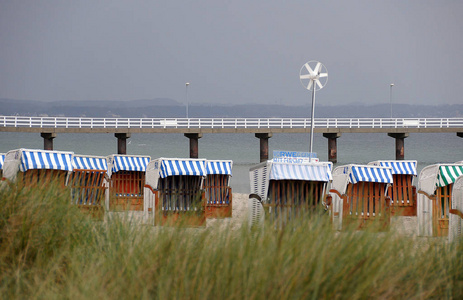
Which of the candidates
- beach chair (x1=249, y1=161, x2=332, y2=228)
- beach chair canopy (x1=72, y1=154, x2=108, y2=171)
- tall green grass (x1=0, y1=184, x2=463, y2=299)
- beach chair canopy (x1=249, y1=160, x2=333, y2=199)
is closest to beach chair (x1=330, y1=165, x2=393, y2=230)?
beach chair (x1=249, y1=161, x2=332, y2=228)

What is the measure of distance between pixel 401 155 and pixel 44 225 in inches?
1501

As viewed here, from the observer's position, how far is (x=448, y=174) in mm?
9516

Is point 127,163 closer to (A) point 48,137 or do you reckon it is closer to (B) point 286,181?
(B) point 286,181

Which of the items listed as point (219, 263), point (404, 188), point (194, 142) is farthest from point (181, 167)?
point (194, 142)

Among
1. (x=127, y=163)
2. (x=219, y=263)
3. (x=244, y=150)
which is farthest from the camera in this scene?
(x=244, y=150)

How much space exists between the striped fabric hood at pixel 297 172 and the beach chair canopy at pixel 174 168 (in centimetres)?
261

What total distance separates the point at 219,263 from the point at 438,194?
6.95m

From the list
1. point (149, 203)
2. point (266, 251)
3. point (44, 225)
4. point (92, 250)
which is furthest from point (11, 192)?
point (149, 203)

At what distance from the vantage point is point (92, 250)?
4586mm

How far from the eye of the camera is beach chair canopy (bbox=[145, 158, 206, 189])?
10664 mm

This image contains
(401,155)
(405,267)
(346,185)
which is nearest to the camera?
(405,267)

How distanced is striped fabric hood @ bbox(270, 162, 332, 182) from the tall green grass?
152 inches

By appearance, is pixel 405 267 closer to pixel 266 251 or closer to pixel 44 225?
pixel 266 251

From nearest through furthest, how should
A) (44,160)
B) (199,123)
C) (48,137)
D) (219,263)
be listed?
(219,263), (44,160), (48,137), (199,123)
